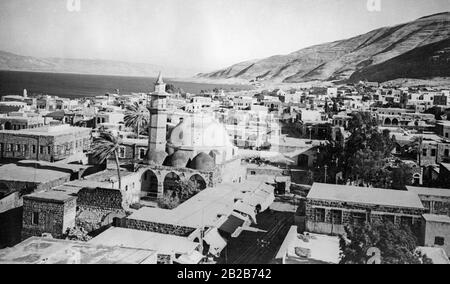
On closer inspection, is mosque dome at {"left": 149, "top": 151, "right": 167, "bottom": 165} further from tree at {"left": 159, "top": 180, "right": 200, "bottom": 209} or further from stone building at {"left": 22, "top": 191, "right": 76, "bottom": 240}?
stone building at {"left": 22, "top": 191, "right": 76, "bottom": 240}

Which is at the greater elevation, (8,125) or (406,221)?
(8,125)

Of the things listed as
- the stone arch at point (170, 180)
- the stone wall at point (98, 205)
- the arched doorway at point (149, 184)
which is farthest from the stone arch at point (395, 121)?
the stone wall at point (98, 205)

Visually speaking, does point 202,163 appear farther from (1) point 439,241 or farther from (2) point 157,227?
(1) point 439,241

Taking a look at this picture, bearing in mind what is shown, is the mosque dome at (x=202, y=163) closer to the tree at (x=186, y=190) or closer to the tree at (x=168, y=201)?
the tree at (x=186, y=190)

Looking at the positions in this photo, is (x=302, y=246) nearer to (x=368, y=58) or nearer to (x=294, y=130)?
(x=294, y=130)

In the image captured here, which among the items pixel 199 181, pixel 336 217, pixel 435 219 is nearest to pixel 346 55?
pixel 199 181

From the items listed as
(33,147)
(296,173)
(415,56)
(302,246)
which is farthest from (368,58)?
(302,246)
